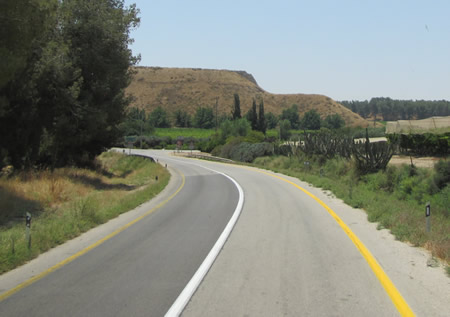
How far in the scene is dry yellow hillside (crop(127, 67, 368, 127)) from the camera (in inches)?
6703

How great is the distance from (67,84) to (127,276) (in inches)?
848

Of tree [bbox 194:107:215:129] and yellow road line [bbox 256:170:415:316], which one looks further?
tree [bbox 194:107:215:129]

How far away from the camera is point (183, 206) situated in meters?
19.0

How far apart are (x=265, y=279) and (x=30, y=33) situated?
14.2m

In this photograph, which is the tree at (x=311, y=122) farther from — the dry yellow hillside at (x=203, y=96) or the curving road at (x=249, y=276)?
the curving road at (x=249, y=276)

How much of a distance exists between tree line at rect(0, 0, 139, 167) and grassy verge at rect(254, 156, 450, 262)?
1433cm

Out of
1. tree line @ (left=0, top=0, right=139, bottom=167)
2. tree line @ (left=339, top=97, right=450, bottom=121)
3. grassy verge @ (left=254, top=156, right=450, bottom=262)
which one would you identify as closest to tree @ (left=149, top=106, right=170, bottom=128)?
tree line @ (left=339, top=97, right=450, bottom=121)

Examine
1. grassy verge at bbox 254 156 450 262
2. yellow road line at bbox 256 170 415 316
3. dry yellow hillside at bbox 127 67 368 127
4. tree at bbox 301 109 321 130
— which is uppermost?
dry yellow hillside at bbox 127 67 368 127

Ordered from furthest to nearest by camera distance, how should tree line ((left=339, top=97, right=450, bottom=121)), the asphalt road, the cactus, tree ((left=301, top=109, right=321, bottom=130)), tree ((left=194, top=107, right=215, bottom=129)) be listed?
tree ((left=194, top=107, right=215, bottom=129)), tree line ((left=339, top=97, right=450, bottom=121)), tree ((left=301, top=109, right=321, bottom=130)), the cactus, the asphalt road

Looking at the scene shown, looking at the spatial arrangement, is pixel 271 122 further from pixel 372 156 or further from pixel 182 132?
pixel 372 156

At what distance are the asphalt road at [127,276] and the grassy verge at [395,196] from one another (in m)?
4.67

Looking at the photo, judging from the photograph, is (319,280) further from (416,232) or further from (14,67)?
(14,67)

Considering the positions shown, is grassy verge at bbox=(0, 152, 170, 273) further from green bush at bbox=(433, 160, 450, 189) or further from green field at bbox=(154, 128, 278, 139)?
green field at bbox=(154, 128, 278, 139)

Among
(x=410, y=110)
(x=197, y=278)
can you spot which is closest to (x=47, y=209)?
(x=197, y=278)
